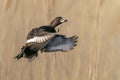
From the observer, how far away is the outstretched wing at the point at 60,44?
1603 millimetres

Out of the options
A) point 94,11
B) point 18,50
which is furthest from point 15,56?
point 94,11

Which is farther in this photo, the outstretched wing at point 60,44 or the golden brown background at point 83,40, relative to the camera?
the golden brown background at point 83,40

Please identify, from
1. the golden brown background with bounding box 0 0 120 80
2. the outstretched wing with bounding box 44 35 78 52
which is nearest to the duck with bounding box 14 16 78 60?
the outstretched wing with bounding box 44 35 78 52

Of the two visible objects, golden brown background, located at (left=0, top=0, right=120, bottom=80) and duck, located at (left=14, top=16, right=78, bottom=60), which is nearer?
duck, located at (left=14, top=16, right=78, bottom=60)

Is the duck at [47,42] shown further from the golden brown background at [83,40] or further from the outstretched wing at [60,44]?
the golden brown background at [83,40]

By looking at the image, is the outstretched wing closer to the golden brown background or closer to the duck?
the duck

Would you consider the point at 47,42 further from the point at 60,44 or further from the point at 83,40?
the point at 83,40

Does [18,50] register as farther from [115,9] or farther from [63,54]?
[115,9]

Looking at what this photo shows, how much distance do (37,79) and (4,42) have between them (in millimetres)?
173

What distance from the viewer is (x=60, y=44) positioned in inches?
63.7

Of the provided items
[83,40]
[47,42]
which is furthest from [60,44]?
[83,40]

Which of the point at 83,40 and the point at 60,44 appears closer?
the point at 60,44

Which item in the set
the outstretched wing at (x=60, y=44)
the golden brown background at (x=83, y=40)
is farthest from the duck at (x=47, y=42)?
the golden brown background at (x=83, y=40)

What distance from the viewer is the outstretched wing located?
1.60m
